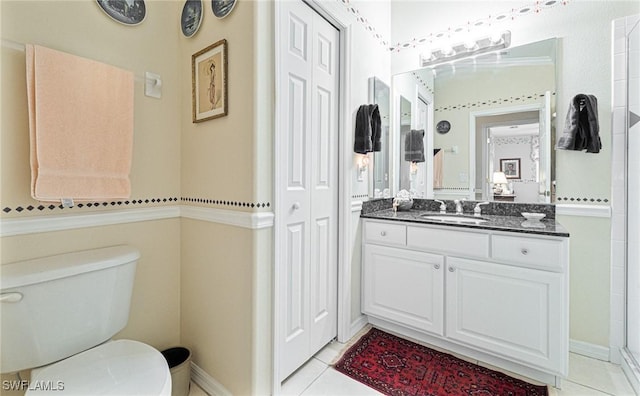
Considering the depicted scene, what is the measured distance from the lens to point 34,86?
1.11m

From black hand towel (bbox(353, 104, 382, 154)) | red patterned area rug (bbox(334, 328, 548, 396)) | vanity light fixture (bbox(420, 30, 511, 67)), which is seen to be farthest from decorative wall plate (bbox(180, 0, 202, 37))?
red patterned area rug (bbox(334, 328, 548, 396))

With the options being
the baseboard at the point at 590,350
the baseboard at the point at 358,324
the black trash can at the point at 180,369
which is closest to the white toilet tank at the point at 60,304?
the black trash can at the point at 180,369

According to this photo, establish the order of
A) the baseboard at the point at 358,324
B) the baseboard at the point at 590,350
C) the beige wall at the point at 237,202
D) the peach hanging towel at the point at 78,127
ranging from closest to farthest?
1. the peach hanging towel at the point at 78,127
2. the beige wall at the point at 237,202
3. the baseboard at the point at 590,350
4. the baseboard at the point at 358,324

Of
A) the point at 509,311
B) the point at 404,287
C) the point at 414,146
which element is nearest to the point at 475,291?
the point at 509,311

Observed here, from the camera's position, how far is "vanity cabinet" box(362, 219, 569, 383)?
4.91 ft

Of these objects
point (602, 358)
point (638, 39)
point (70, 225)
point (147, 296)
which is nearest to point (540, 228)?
point (602, 358)

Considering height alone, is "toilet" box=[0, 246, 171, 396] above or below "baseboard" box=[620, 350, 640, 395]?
above

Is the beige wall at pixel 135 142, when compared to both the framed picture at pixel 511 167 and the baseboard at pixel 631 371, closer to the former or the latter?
the framed picture at pixel 511 167

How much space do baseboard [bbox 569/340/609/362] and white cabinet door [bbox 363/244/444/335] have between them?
35.3 inches

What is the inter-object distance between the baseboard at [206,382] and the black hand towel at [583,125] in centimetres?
242

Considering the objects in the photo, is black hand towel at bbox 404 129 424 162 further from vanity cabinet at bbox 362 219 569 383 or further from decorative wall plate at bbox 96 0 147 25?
decorative wall plate at bbox 96 0 147 25

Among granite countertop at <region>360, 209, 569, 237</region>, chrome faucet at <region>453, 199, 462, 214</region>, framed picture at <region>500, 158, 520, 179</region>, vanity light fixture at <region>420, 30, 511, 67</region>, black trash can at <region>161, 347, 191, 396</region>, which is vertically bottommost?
black trash can at <region>161, 347, 191, 396</region>

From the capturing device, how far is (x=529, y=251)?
1532mm

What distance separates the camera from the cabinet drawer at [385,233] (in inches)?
76.7
